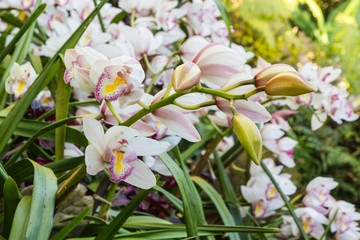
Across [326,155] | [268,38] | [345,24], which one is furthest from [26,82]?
[345,24]

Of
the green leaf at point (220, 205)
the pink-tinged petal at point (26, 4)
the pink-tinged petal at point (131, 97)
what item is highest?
the pink-tinged petal at point (26, 4)

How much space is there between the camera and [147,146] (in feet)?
1.49

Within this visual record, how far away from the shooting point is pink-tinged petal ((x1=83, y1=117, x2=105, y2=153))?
0.43 metres

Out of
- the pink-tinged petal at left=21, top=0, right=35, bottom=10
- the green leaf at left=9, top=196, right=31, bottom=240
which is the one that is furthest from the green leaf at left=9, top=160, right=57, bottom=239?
the pink-tinged petal at left=21, top=0, right=35, bottom=10

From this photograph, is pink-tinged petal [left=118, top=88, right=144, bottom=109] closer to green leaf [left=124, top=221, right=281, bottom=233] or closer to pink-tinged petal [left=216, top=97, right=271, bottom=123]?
pink-tinged petal [left=216, top=97, right=271, bottom=123]

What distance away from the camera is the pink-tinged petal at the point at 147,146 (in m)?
0.45

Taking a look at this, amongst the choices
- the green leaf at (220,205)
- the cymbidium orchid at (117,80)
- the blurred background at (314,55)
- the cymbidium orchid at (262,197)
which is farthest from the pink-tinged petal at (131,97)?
the blurred background at (314,55)

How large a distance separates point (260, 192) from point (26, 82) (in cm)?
53

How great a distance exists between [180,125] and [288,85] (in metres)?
0.14

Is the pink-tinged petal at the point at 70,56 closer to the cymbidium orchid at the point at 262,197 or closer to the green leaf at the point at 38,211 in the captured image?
the green leaf at the point at 38,211

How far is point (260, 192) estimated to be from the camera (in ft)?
2.86

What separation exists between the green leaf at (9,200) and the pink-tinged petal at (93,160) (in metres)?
0.10

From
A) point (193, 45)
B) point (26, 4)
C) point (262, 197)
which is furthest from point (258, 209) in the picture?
point (26, 4)

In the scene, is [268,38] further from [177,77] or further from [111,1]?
[177,77]
